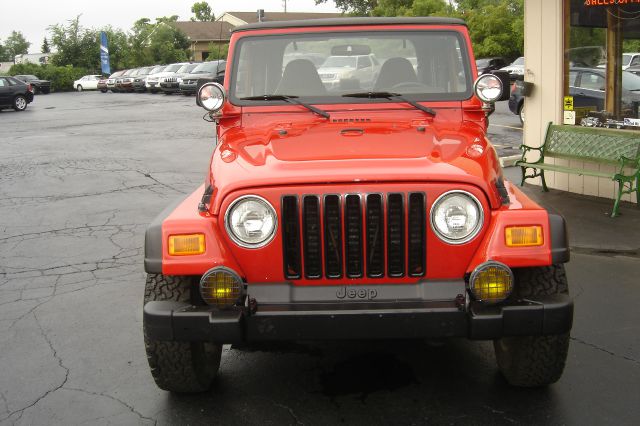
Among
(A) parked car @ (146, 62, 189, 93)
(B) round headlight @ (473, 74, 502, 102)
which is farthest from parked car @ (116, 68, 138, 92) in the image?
(B) round headlight @ (473, 74, 502, 102)

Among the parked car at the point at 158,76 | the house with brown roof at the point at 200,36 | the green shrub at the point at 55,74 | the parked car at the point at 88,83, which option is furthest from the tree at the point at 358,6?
the parked car at the point at 158,76

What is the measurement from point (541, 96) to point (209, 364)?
281 inches

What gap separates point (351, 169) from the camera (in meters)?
3.51

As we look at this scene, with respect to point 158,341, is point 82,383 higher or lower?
lower

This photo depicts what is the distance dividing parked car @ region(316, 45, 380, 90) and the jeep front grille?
151cm

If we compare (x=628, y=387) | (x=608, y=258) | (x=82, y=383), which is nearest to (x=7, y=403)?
(x=82, y=383)

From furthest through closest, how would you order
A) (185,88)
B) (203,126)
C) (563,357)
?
(185,88), (203,126), (563,357)

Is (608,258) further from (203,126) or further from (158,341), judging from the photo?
(203,126)

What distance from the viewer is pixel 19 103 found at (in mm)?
32469

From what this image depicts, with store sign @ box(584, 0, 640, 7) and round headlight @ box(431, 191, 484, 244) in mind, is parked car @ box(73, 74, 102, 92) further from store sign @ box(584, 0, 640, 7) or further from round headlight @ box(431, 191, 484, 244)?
round headlight @ box(431, 191, 484, 244)

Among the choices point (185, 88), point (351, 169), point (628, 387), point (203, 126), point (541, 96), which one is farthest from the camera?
point (185, 88)

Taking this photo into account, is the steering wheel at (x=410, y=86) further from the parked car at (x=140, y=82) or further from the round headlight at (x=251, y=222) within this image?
the parked car at (x=140, y=82)

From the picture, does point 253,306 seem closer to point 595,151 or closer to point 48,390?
point 48,390

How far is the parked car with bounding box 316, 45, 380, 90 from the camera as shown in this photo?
189 inches
